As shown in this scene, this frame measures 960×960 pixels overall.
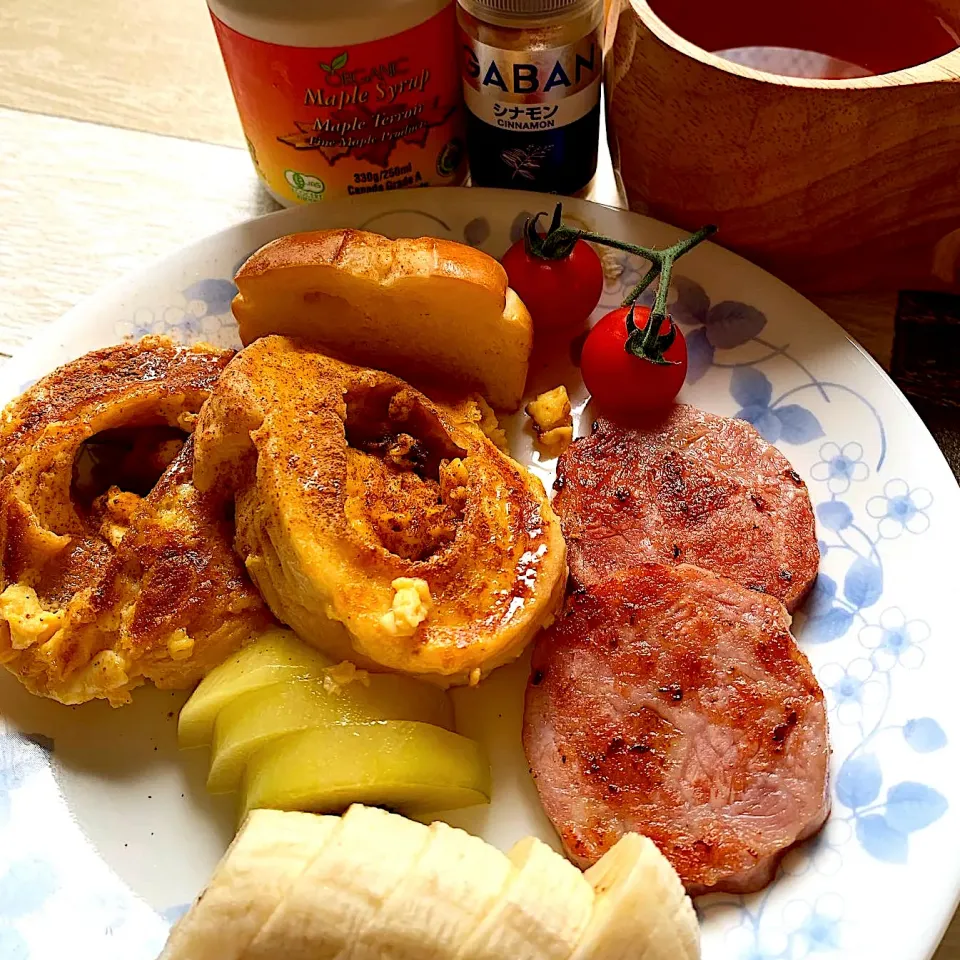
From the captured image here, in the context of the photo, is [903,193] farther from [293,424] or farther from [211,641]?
[211,641]

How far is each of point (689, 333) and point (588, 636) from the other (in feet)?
2.49

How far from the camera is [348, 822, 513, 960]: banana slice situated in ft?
4.40

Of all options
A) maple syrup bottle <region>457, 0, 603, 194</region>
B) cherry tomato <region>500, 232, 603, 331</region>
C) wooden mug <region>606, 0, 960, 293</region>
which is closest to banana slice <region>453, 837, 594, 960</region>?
cherry tomato <region>500, 232, 603, 331</region>

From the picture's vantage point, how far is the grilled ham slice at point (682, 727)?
1585 mm

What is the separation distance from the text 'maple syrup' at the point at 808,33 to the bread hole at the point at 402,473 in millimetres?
1049

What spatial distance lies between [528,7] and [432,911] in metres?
1.67

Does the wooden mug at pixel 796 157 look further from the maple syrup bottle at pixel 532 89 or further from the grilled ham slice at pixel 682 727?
the grilled ham slice at pixel 682 727

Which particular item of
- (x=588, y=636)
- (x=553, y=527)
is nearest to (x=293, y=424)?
(x=553, y=527)

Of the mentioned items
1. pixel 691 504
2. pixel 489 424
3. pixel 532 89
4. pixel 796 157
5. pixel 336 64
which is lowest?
pixel 691 504

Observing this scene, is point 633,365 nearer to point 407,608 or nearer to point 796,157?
point 796,157

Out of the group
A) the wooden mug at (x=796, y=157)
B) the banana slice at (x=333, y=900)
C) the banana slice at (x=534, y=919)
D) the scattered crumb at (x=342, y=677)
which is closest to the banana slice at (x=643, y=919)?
the banana slice at (x=534, y=919)

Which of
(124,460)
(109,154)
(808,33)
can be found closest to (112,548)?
(124,460)

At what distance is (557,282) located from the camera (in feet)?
6.93

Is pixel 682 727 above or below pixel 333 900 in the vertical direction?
below
